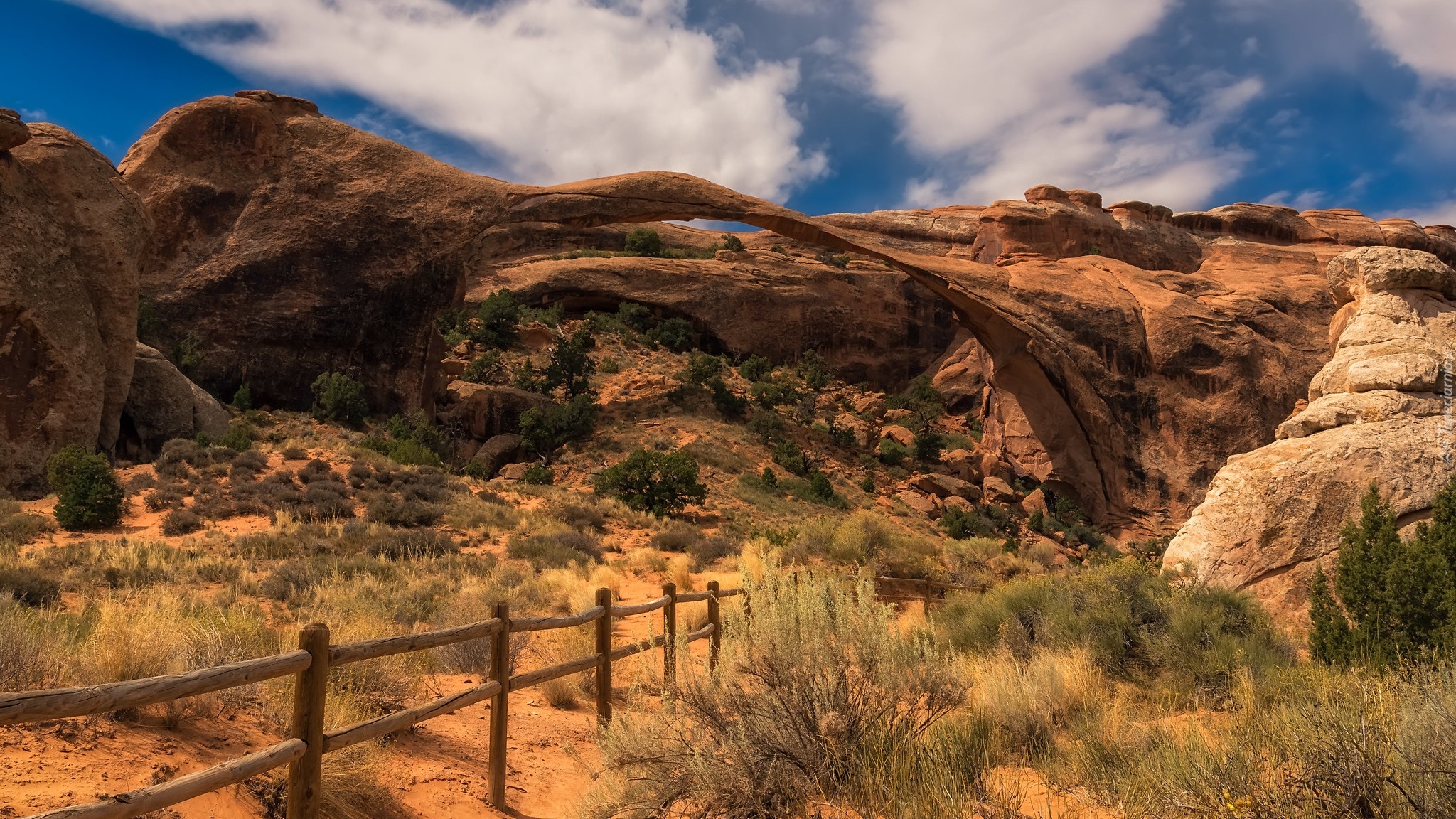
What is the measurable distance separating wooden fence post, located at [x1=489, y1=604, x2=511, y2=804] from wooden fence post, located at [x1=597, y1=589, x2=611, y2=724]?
113 cm

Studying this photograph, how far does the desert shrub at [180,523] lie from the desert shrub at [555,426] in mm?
12797

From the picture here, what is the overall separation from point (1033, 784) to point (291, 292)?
2441 centimetres

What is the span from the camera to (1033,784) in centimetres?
446

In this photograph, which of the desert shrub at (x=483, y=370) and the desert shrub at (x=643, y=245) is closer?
the desert shrub at (x=483, y=370)

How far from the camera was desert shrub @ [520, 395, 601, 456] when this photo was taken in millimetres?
26250

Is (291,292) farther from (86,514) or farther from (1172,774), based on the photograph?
(1172,774)

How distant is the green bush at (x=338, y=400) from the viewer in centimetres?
2348

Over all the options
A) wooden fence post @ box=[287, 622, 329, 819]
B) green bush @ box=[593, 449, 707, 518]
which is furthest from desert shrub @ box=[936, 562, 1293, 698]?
green bush @ box=[593, 449, 707, 518]

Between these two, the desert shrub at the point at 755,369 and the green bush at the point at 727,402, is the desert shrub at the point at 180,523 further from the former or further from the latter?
the desert shrub at the point at 755,369

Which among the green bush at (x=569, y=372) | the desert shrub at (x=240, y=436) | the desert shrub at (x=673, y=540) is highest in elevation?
the green bush at (x=569, y=372)

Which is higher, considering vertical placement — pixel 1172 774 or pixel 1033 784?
pixel 1172 774

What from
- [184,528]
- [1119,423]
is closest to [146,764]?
[184,528]

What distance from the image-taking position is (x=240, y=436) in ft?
65.6

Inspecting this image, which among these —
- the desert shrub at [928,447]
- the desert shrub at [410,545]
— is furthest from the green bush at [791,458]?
the desert shrub at [410,545]
